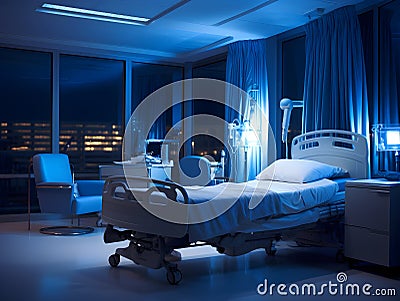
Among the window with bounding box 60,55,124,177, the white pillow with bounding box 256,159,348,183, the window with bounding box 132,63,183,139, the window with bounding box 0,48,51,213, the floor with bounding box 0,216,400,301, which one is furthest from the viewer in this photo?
the window with bounding box 132,63,183,139

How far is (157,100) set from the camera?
25.6 feet

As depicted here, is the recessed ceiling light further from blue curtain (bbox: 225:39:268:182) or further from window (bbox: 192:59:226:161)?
window (bbox: 192:59:226:161)

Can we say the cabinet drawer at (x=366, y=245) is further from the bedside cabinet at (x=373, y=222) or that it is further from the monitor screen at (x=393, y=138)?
the monitor screen at (x=393, y=138)

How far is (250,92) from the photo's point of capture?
6.11m

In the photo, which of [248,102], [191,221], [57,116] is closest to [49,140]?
[57,116]

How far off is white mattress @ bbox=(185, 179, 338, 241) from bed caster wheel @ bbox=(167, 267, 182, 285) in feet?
0.87

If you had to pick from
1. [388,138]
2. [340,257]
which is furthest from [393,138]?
[340,257]

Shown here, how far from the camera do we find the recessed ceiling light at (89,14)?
4.93 meters

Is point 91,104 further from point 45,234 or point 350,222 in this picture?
point 350,222

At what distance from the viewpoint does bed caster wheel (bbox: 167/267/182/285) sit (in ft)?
11.2

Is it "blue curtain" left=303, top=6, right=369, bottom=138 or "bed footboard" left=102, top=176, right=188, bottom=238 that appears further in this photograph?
"blue curtain" left=303, top=6, right=369, bottom=138
